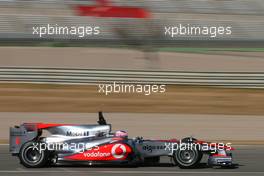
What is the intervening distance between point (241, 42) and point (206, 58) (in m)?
7.20

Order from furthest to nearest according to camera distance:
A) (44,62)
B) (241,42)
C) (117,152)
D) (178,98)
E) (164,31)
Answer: (241,42)
(164,31)
(44,62)
(178,98)
(117,152)

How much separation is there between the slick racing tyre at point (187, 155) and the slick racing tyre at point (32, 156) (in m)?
1.95

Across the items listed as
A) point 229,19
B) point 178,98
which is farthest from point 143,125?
point 229,19

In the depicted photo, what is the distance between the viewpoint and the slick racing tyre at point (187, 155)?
8766 mm

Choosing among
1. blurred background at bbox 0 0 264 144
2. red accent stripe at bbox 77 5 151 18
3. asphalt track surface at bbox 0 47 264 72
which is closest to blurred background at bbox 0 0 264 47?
blurred background at bbox 0 0 264 144

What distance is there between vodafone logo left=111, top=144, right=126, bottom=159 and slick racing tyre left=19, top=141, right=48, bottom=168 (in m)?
1.00

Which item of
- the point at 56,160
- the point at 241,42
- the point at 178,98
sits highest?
the point at 241,42

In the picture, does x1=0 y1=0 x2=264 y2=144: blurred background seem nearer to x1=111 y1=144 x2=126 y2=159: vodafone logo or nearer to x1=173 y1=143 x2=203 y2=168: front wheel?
x1=173 y1=143 x2=203 y2=168: front wheel

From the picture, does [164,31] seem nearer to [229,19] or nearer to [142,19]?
[142,19]

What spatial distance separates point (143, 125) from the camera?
14.6m

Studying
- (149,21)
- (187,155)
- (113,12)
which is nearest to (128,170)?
(187,155)

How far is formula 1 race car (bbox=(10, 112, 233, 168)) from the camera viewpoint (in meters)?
8.77

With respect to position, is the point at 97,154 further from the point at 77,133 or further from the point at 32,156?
the point at 32,156

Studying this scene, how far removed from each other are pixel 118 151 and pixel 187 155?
40.4 inches
